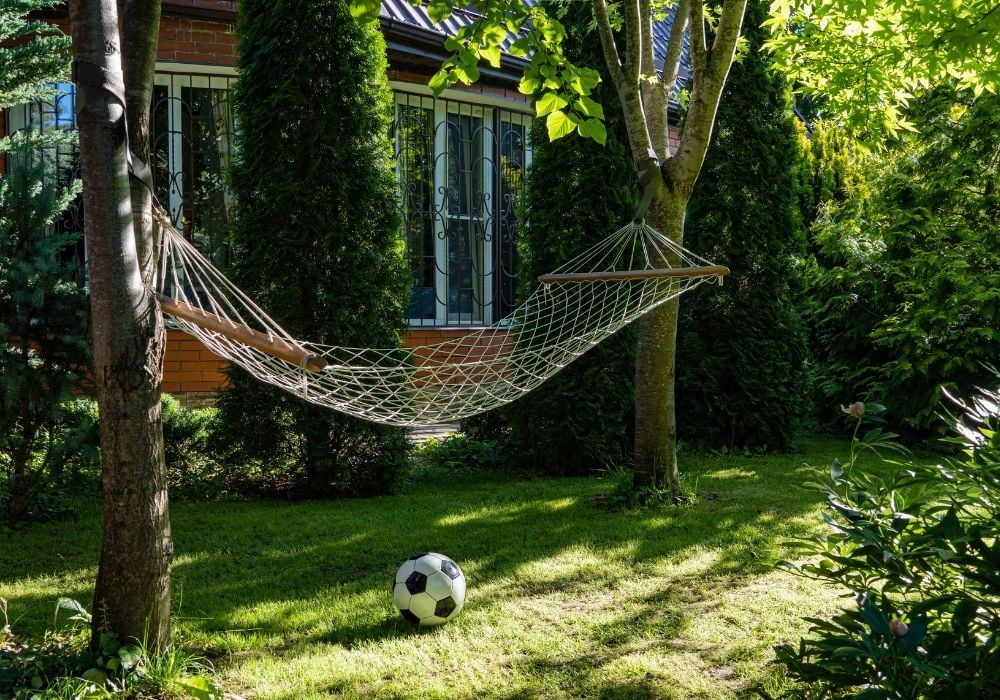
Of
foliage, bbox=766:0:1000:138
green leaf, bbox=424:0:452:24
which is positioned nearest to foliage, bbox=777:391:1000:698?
green leaf, bbox=424:0:452:24

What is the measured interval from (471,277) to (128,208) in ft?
17.1

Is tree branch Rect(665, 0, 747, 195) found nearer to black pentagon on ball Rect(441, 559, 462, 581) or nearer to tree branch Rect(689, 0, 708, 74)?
tree branch Rect(689, 0, 708, 74)

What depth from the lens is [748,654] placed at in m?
2.69

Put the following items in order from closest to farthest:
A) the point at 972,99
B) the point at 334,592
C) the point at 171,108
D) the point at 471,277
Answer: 1. the point at 334,592
2. the point at 171,108
3. the point at 972,99
4. the point at 471,277

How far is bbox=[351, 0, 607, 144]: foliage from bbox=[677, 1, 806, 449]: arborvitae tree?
12.0 feet

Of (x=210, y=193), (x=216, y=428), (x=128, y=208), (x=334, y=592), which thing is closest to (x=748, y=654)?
(x=334, y=592)

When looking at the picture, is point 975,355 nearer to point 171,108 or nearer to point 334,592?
point 334,592

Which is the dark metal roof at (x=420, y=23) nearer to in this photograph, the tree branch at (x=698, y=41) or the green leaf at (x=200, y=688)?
the tree branch at (x=698, y=41)

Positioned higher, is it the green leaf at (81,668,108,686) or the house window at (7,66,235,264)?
the house window at (7,66,235,264)

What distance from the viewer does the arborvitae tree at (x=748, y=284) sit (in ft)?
20.6

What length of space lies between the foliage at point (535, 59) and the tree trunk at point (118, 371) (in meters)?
0.88

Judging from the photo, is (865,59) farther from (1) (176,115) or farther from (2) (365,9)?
(1) (176,115)

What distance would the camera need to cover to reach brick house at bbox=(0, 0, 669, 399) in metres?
6.05

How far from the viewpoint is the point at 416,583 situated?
9.54 ft
